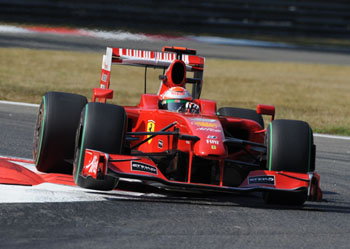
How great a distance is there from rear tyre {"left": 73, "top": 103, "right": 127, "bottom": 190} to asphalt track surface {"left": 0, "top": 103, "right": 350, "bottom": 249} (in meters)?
0.16

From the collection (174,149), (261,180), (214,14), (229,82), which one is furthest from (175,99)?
(214,14)

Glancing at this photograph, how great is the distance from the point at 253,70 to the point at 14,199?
52.4 feet

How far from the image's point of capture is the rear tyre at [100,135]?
593 centimetres

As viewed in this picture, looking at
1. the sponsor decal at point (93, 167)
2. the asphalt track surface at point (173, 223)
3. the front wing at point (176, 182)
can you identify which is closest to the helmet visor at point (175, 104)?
the asphalt track surface at point (173, 223)

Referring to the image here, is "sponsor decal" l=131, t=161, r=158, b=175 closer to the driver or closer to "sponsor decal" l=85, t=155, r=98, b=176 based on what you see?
"sponsor decal" l=85, t=155, r=98, b=176

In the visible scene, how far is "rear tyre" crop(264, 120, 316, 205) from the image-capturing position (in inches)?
243

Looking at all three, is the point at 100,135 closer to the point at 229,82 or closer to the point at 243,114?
the point at 243,114

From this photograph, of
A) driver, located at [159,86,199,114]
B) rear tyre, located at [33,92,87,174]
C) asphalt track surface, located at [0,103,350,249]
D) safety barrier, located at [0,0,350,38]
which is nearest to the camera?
asphalt track surface, located at [0,103,350,249]

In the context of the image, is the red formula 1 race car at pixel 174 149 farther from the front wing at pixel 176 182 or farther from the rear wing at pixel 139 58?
the rear wing at pixel 139 58

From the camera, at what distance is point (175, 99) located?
729 cm

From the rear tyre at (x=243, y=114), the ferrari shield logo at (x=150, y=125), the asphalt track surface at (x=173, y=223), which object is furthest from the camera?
the rear tyre at (x=243, y=114)

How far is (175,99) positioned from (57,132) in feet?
4.34

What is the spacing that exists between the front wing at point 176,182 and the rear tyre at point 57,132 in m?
0.77

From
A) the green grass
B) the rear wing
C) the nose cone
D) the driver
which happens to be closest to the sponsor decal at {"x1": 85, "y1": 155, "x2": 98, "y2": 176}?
the nose cone
